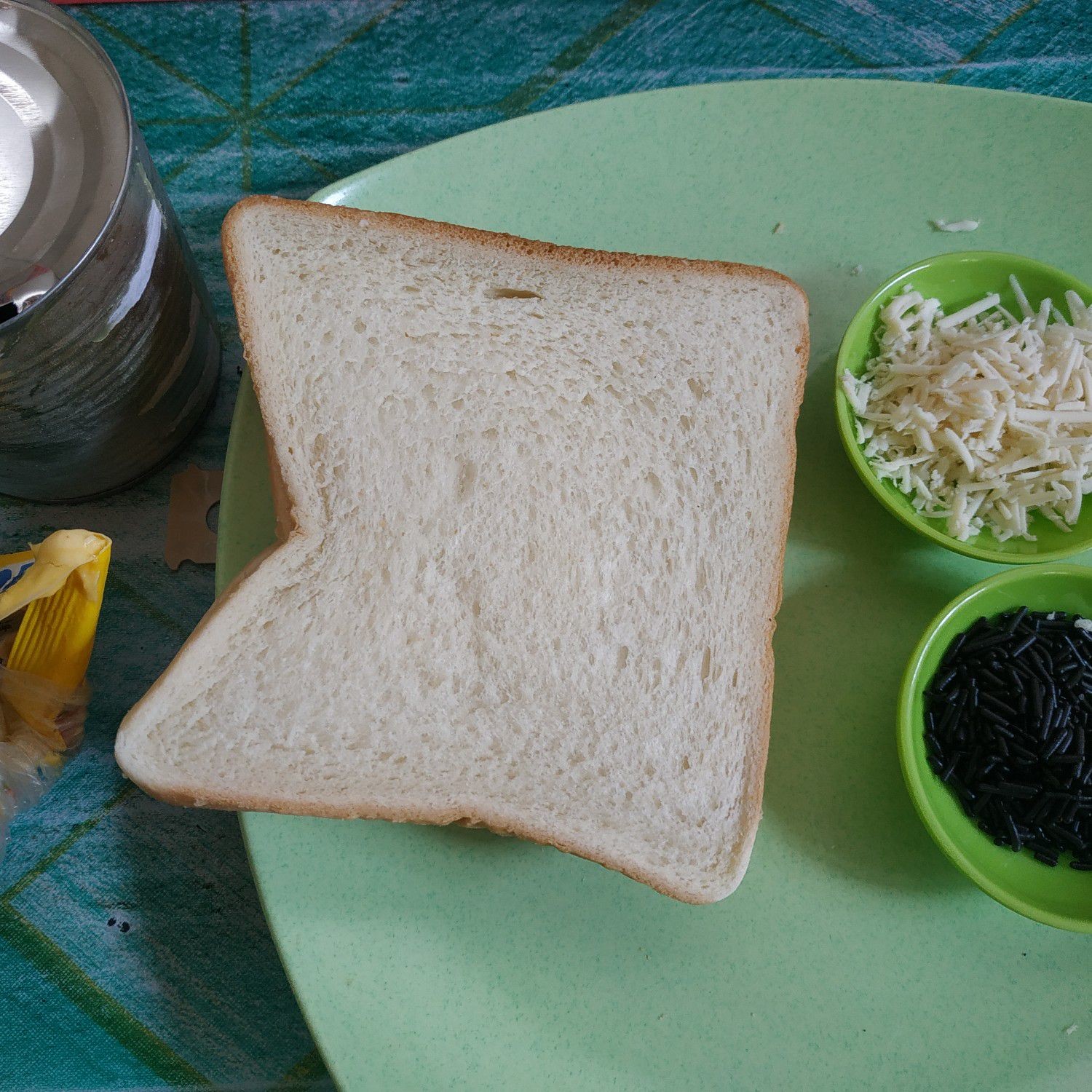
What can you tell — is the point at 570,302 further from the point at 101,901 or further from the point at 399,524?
the point at 101,901

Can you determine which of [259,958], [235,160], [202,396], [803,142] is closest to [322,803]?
[259,958]

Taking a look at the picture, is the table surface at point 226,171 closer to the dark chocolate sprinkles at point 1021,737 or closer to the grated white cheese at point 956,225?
the grated white cheese at point 956,225

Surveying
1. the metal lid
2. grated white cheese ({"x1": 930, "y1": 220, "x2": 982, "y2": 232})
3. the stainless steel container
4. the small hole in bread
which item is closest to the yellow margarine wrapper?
the stainless steel container

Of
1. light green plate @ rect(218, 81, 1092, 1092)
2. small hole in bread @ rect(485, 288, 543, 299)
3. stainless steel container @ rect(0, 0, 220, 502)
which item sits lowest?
light green plate @ rect(218, 81, 1092, 1092)

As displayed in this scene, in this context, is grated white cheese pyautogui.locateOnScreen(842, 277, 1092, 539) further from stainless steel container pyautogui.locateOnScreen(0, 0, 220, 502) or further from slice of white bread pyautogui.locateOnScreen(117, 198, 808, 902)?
stainless steel container pyautogui.locateOnScreen(0, 0, 220, 502)

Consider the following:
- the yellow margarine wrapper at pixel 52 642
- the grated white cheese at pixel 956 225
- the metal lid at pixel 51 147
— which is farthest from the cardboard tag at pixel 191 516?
the grated white cheese at pixel 956 225

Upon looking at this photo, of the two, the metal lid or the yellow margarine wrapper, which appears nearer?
the metal lid

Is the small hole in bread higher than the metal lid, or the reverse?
the metal lid
